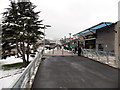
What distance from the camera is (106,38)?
18.5 m

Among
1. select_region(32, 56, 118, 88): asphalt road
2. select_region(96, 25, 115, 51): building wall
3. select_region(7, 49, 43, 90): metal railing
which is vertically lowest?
select_region(32, 56, 118, 88): asphalt road

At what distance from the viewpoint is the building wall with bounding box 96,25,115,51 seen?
16.7 metres

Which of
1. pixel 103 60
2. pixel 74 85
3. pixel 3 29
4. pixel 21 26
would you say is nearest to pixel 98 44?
pixel 103 60

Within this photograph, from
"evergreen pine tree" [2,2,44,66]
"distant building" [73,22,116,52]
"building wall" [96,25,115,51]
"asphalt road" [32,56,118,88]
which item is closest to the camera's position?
"asphalt road" [32,56,118,88]

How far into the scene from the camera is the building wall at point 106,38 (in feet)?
54.9

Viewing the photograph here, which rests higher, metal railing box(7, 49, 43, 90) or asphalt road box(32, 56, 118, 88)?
metal railing box(7, 49, 43, 90)

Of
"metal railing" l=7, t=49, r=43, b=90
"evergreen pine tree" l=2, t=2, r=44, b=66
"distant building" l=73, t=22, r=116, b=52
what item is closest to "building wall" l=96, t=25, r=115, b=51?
"distant building" l=73, t=22, r=116, b=52

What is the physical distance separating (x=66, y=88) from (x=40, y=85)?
1.26m

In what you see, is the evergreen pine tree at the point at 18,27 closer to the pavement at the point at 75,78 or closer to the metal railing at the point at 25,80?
the pavement at the point at 75,78

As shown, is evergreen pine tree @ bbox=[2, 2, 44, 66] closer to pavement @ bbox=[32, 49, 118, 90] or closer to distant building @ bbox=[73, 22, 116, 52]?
distant building @ bbox=[73, 22, 116, 52]

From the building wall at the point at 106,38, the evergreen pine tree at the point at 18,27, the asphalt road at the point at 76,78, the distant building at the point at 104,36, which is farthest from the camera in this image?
the evergreen pine tree at the point at 18,27

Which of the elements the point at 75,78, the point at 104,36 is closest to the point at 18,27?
the point at 104,36

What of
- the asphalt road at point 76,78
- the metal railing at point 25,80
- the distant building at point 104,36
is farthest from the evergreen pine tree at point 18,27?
the metal railing at point 25,80

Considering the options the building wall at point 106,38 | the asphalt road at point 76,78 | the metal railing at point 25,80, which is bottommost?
the asphalt road at point 76,78
